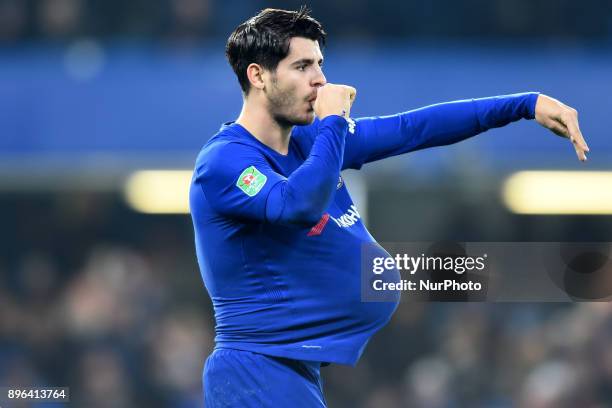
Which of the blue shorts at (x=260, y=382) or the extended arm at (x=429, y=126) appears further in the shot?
the extended arm at (x=429, y=126)

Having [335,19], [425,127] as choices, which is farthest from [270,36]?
[335,19]

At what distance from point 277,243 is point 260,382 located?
379mm

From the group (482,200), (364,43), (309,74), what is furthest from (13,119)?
(309,74)

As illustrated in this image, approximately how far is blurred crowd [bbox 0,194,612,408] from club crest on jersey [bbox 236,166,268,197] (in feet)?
15.7

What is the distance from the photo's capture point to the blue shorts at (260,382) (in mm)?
3504

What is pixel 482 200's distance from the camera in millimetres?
9102

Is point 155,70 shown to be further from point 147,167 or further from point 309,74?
point 309,74

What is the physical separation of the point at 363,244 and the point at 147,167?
5848mm

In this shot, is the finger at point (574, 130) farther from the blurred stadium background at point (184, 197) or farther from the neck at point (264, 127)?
the blurred stadium background at point (184, 197)

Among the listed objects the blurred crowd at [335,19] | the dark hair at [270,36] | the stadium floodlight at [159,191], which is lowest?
the stadium floodlight at [159,191]

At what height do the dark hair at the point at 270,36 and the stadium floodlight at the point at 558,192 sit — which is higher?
the dark hair at the point at 270,36

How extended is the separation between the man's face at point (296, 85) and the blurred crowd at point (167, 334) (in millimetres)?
4614
